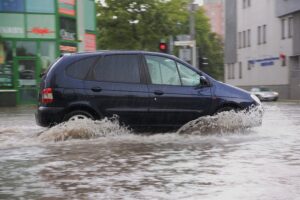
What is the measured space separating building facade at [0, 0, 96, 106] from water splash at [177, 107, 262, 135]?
19.9 meters

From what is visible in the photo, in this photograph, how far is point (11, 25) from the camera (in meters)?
30.5

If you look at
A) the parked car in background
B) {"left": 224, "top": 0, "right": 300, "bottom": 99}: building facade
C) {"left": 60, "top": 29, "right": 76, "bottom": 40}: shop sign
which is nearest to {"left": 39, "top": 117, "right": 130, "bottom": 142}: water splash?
{"left": 60, "top": 29, "right": 76, "bottom": 40}: shop sign

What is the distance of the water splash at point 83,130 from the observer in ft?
36.4

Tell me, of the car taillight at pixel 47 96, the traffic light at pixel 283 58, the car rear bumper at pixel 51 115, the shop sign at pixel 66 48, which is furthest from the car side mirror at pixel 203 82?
the traffic light at pixel 283 58

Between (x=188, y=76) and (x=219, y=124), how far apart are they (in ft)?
3.81

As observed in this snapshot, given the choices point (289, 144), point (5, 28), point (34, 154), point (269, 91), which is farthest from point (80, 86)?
point (269, 91)

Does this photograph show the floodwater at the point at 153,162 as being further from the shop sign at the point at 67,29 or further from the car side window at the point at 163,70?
the shop sign at the point at 67,29

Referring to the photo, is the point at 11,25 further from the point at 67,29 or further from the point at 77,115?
the point at 77,115

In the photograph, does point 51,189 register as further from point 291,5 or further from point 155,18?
point 291,5

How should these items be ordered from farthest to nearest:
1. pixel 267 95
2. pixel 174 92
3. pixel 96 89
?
pixel 267 95
pixel 174 92
pixel 96 89

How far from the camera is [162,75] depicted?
11.8 metres

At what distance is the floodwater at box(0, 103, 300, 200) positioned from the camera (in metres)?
6.32

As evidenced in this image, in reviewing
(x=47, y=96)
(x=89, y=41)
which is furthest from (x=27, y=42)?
(x=47, y=96)

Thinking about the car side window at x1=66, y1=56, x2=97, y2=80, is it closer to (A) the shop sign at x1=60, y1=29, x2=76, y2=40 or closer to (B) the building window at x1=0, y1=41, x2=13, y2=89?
(B) the building window at x1=0, y1=41, x2=13, y2=89
